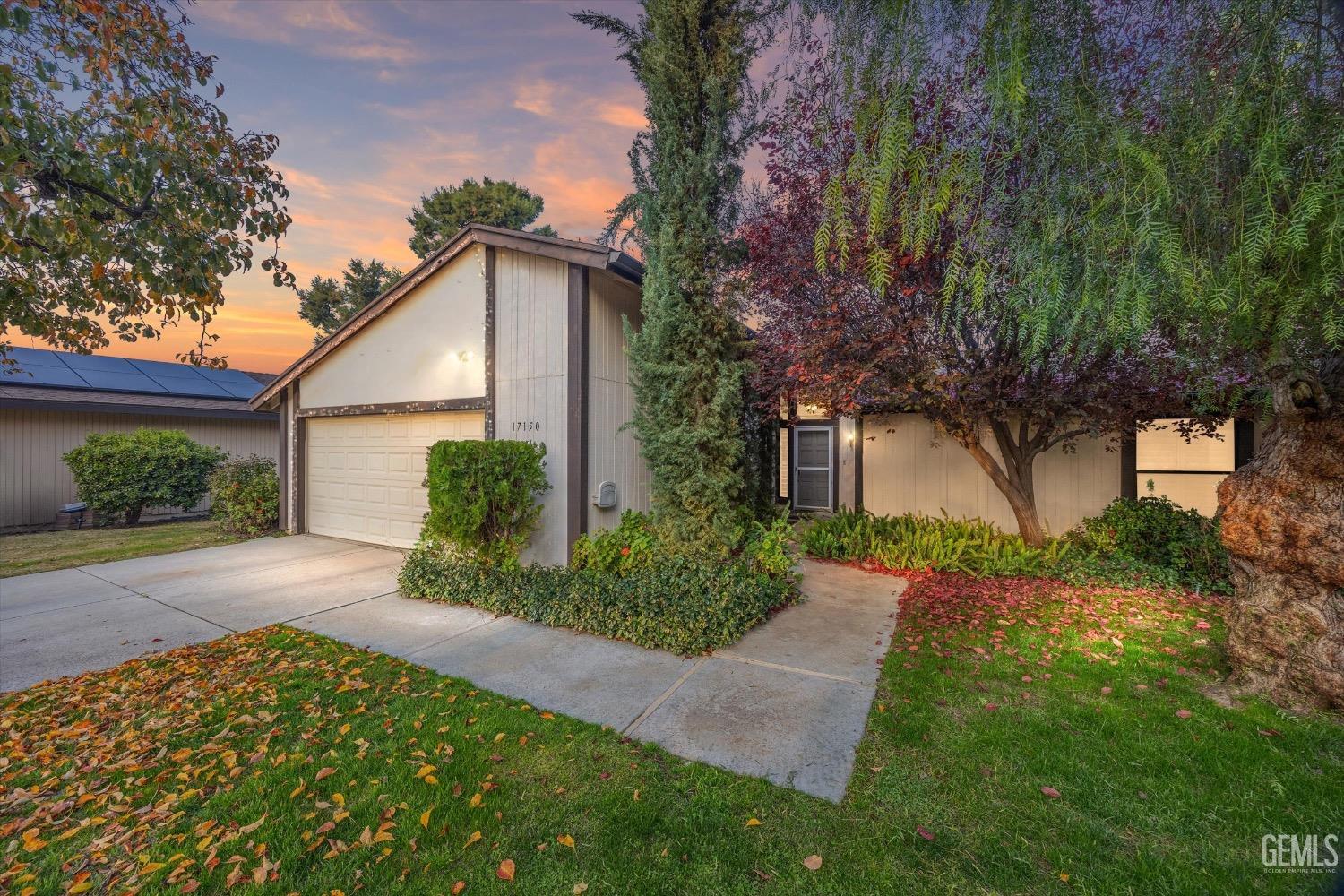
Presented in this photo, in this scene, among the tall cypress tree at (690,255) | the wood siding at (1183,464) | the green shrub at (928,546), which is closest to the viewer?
the tall cypress tree at (690,255)

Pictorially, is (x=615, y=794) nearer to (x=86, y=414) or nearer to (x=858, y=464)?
(x=858, y=464)

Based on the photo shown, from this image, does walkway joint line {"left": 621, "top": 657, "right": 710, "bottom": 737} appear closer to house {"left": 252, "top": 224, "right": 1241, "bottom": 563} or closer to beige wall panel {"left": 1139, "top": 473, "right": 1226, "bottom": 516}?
house {"left": 252, "top": 224, "right": 1241, "bottom": 563}


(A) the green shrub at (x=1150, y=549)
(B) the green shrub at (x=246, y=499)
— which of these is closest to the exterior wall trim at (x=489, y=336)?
(B) the green shrub at (x=246, y=499)

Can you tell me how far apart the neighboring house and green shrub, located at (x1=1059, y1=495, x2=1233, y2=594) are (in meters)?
14.8

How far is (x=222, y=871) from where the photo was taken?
2.02 metres

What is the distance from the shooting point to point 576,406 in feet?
19.5

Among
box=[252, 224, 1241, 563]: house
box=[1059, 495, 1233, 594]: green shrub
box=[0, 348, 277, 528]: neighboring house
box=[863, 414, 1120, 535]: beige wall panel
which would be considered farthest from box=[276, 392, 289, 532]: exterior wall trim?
box=[1059, 495, 1233, 594]: green shrub

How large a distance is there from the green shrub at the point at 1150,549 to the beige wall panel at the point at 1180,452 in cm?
73

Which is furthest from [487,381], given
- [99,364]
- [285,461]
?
[99,364]

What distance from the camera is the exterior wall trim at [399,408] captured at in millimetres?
Result: 6902

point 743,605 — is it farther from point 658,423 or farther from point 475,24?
point 475,24

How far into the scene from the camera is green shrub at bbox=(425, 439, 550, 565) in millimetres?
5379

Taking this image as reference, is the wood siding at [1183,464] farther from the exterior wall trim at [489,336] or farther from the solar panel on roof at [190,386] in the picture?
the solar panel on roof at [190,386]

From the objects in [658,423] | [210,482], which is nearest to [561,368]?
[658,423]
